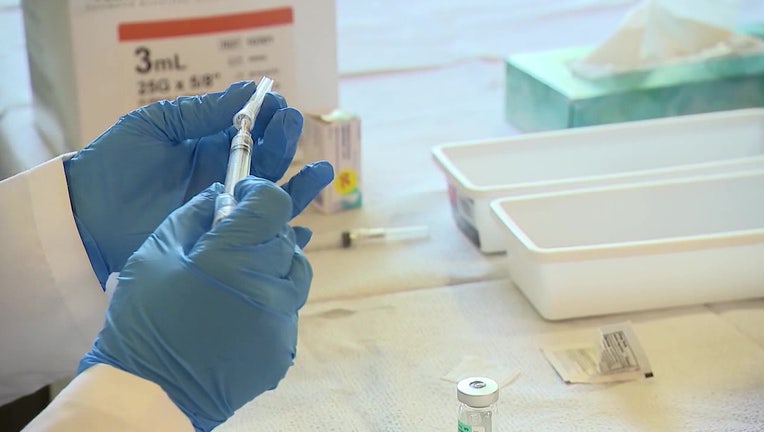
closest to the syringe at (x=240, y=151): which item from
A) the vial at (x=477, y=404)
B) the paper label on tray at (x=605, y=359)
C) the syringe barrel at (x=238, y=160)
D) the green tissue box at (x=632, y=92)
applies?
the syringe barrel at (x=238, y=160)

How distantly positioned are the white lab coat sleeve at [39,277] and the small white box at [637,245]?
0.43 metres

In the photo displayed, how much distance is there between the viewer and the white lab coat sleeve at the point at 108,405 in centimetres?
66

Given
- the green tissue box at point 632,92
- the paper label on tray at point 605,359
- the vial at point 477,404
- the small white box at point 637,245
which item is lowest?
the paper label on tray at point 605,359

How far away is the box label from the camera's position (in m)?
1.21

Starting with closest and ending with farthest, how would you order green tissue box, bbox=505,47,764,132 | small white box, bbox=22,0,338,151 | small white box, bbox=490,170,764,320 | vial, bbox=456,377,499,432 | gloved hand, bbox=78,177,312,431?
gloved hand, bbox=78,177,312,431 < vial, bbox=456,377,499,432 < small white box, bbox=490,170,764,320 < small white box, bbox=22,0,338,151 < green tissue box, bbox=505,47,764,132

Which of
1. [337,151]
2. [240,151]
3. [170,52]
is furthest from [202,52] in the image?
[240,151]

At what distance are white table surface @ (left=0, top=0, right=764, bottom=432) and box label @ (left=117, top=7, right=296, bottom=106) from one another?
0.20m

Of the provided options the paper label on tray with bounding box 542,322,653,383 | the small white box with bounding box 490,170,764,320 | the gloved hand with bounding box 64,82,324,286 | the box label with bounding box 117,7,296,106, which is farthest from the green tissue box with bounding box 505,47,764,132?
the gloved hand with bounding box 64,82,324,286

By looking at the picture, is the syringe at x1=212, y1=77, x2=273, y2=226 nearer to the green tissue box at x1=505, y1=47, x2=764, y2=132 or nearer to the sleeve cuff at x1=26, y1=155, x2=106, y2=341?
the sleeve cuff at x1=26, y1=155, x2=106, y2=341

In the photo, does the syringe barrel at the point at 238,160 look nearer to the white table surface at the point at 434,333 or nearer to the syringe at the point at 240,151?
the syringe at the point at 240,151

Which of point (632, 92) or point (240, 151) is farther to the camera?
point (632, 92)

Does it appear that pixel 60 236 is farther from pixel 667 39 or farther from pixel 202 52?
pixel 667 39

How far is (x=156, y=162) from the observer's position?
0.87 metres

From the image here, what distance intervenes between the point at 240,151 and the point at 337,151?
519 millimetres
